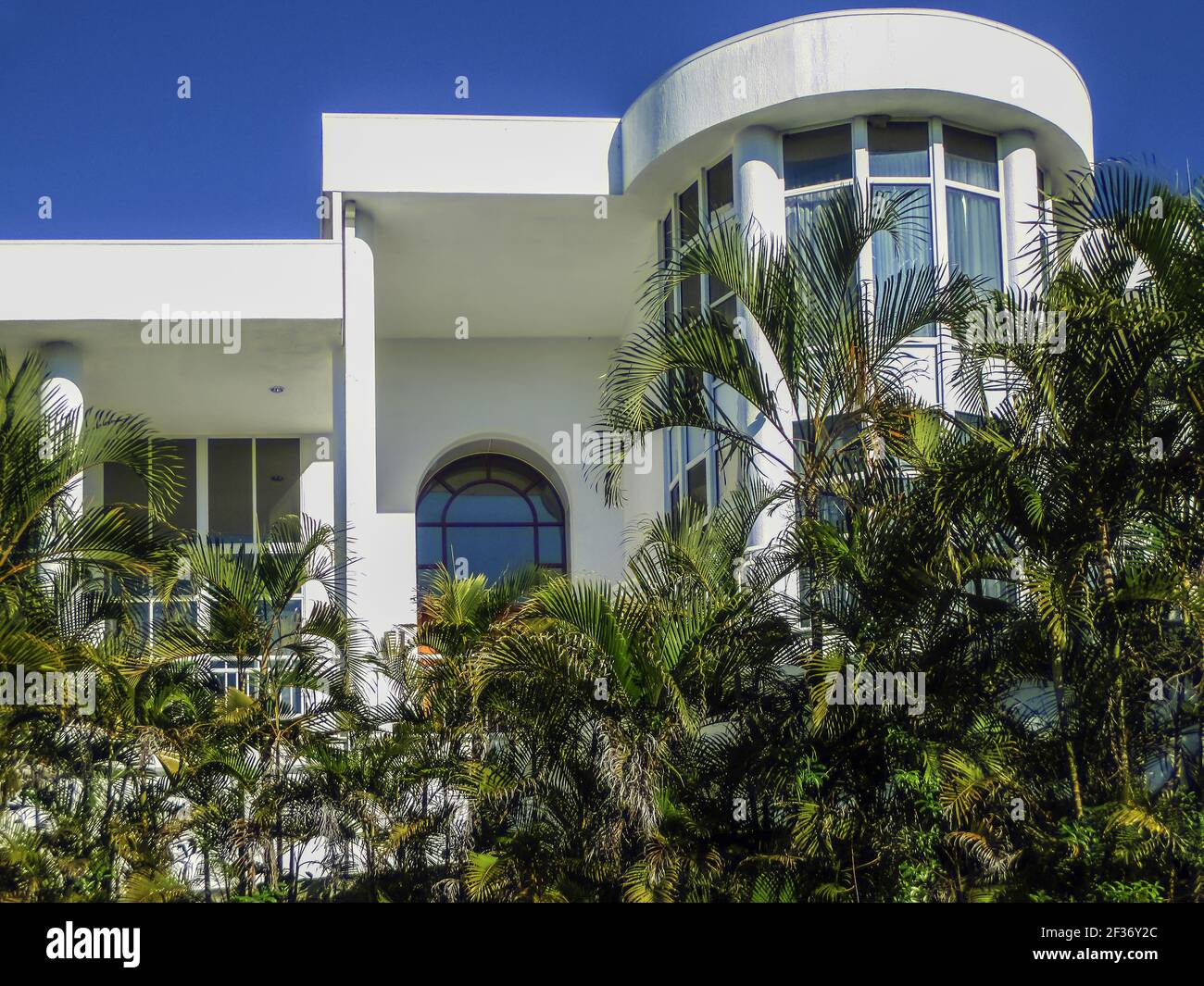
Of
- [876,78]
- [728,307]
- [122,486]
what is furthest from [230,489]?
[876,78]

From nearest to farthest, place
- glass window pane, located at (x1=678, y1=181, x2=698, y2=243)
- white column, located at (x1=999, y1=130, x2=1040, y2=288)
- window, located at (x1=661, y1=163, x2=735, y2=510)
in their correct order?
1. white column, located at (x1=999, y1=130, x2=1040, y2=288)
2. window, located at (x1=661, y1=163, x2=735, y2=510)
3. glass window pane, located at (x1=678, y1=181, x2=698, y2=243)

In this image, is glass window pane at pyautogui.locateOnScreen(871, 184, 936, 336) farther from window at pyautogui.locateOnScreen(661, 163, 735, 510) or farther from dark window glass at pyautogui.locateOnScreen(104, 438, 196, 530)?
dark window glass at pyautogui.locateOnScreen(104, 438, 196, 530)

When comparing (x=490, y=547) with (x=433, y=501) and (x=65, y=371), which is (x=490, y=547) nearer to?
(x=433, y=501)

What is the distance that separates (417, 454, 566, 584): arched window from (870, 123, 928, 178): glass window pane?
737cm

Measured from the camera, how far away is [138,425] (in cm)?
980

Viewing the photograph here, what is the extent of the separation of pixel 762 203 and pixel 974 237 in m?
1.86

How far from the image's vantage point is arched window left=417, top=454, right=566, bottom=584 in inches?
736

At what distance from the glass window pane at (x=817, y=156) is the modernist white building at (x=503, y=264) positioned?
0.02 m

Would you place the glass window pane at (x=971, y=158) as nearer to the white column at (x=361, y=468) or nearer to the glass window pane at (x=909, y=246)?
the glass window pane at (x=909, y=246)

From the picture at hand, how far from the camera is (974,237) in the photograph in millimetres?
12852

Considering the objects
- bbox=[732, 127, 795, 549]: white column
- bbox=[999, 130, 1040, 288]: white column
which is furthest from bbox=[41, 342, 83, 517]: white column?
bbox=[999, 130, 1040, 288]: white column

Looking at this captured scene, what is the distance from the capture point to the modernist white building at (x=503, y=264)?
12.7 m
